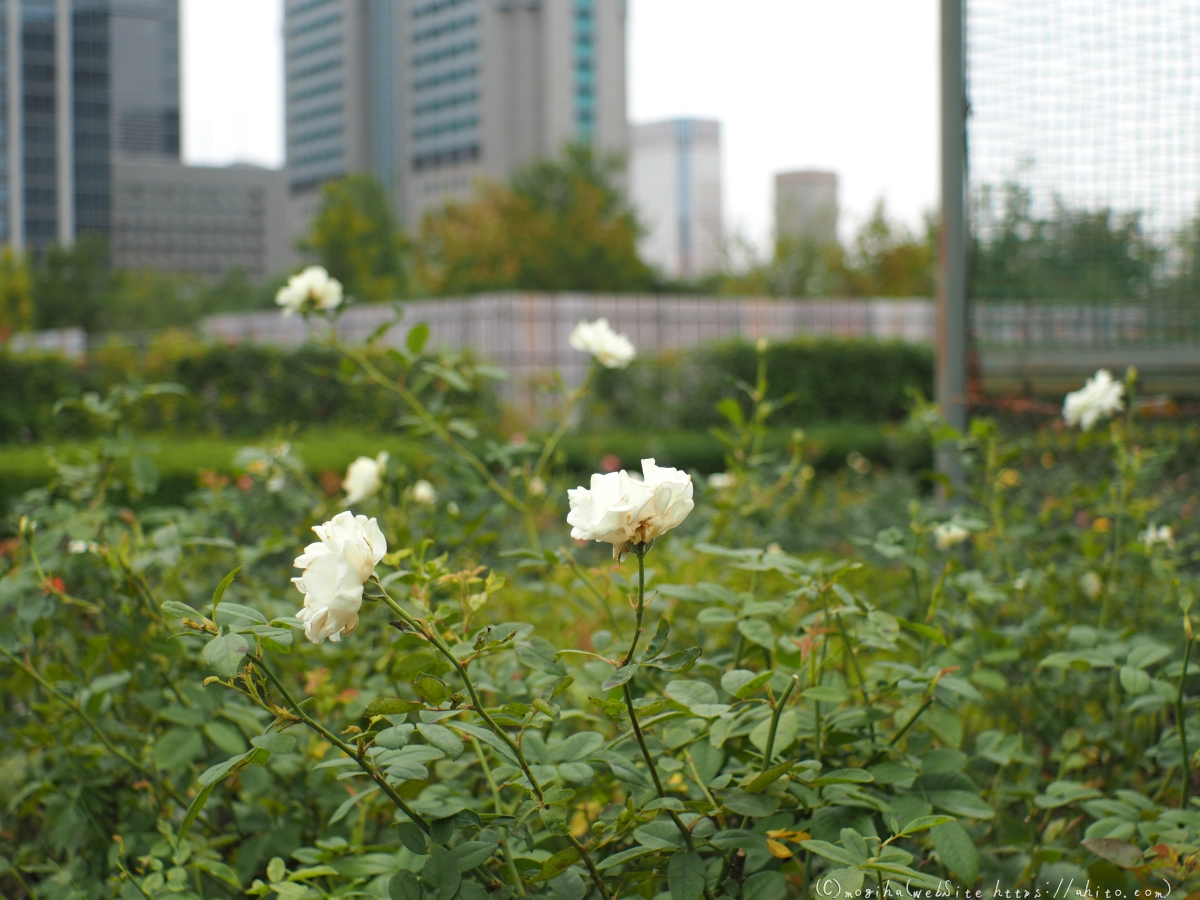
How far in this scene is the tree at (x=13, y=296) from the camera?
78.7 feet

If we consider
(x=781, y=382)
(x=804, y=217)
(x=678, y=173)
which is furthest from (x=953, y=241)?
(x=678, y=173)

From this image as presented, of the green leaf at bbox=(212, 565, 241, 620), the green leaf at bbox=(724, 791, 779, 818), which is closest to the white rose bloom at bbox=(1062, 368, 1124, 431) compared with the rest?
the green leaf at bbox=(724, 791, 779, 818)

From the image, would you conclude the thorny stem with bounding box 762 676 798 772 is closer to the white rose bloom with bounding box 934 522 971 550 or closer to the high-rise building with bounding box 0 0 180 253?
the white rose bloom with bounding box 934 522 971 550

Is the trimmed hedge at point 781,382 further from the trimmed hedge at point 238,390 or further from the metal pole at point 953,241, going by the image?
the metal pole at point 953,241

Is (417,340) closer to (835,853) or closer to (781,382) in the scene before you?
(835,853)


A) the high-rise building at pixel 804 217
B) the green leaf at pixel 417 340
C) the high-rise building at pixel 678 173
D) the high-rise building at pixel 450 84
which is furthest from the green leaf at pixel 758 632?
the high-rise building at pixel 678 173

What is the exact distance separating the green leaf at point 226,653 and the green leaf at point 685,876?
37cm

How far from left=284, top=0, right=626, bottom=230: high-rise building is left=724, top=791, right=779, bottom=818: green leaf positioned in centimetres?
5651

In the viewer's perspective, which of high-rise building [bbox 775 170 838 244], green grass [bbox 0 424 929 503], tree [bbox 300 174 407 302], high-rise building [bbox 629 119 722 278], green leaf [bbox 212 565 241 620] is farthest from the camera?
high-rise building [bbox 629 119 722 278]

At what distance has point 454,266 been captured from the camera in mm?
22297

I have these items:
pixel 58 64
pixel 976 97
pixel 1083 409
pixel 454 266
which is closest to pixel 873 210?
pixel 454 266

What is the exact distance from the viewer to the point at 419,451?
4664 millimetres

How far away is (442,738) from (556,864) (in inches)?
6.0

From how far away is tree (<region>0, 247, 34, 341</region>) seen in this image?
24.0m
